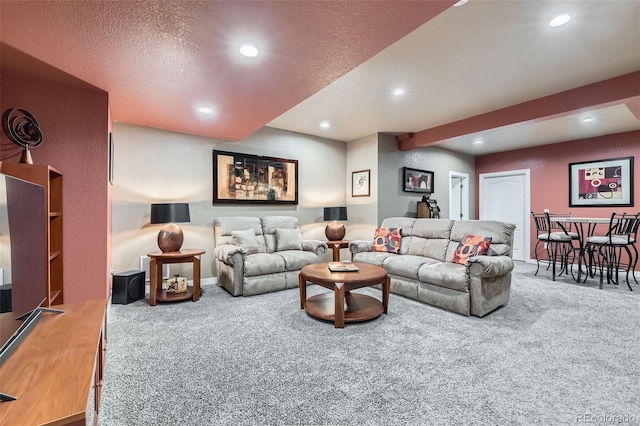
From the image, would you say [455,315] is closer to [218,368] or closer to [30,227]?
[218,368]

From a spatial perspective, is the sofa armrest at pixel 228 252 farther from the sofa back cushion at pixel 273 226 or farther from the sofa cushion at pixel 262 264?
the sofa back cushion at pixel 273 226

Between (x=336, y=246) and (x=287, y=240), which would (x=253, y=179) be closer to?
(x=287, y=240)

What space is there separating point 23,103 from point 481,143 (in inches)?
266

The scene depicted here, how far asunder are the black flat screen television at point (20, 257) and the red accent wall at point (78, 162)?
1.01 meters

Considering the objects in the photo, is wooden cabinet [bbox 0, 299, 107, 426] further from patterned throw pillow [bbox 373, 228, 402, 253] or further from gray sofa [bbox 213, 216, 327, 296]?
patterned throw pillow [bbox 373, 228, 402, 253]

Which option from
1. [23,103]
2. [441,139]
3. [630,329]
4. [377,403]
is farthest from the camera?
[441,139]

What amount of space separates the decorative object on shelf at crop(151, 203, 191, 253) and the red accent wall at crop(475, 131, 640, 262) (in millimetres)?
6798

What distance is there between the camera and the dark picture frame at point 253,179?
443cm

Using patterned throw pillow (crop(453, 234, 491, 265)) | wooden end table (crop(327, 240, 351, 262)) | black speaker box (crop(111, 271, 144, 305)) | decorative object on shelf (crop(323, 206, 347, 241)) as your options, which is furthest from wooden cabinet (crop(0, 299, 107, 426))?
decorative object on shelf (crop(323, 206, 347, 241))

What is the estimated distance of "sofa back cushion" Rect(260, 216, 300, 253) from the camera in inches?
175

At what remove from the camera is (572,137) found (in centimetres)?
552

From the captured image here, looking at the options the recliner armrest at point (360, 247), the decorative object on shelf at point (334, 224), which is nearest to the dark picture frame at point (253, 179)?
the decorative object on shelf at point (334, 224)

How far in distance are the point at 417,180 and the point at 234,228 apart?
3.65m

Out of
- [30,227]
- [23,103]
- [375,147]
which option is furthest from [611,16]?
[23,103]
